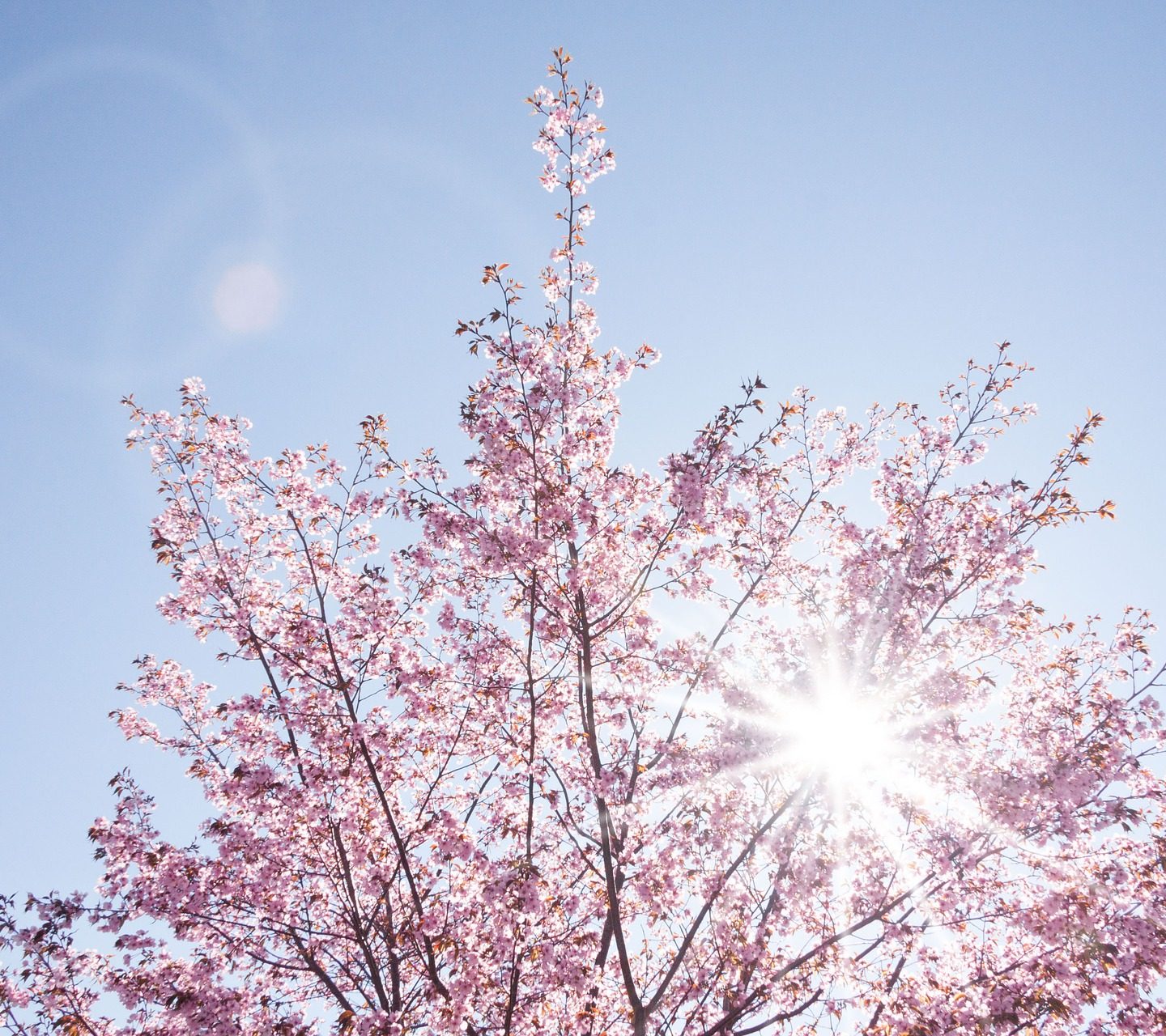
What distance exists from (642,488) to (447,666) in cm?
374

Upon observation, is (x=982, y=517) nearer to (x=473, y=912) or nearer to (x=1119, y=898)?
(x=1119, y=898)

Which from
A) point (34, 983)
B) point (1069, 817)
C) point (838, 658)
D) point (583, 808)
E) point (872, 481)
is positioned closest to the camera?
point (1069, 817)

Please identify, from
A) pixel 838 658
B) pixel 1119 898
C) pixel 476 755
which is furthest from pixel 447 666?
pixel 1119 898

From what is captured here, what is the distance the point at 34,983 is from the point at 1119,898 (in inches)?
483

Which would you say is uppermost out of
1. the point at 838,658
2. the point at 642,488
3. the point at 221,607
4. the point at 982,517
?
the point at 642,488

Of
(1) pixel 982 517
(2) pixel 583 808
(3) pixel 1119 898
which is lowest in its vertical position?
(3) pixel 1119 898

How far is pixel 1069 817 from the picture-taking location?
714 centimetres

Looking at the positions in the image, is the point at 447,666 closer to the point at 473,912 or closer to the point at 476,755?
the point at 476,755

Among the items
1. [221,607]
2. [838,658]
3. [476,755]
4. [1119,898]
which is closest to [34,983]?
[221,607]

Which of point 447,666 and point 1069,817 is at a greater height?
point 447,666

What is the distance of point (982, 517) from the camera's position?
8898 mm

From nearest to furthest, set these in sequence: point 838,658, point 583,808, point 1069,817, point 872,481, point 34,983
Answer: point 1069,817
point 34,983
point 583,808
point 838,658
point 872,481

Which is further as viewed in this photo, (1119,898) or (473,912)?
(473,912)

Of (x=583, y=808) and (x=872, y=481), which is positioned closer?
(x=583, y=808)
